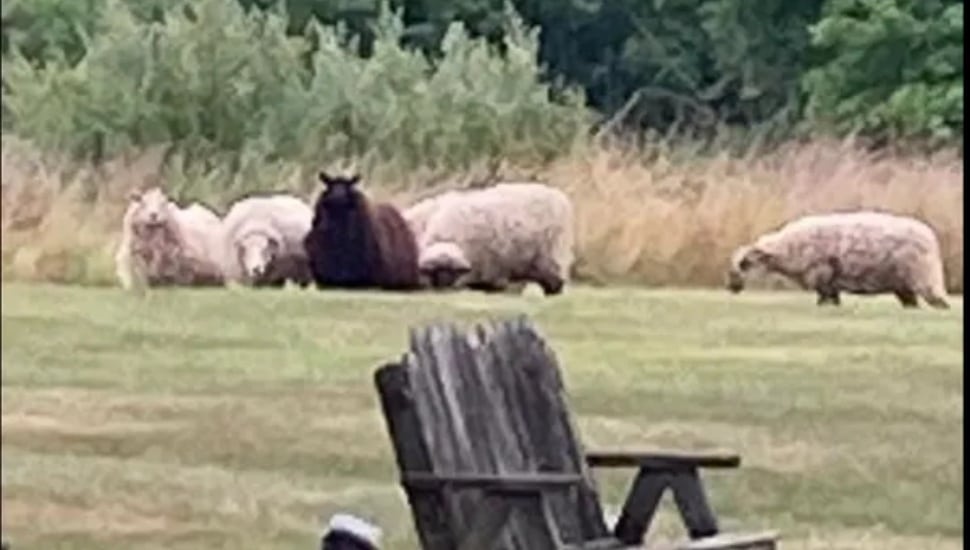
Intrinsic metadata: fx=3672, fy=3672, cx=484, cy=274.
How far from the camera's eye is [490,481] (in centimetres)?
463

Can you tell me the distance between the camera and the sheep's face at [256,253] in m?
5.05

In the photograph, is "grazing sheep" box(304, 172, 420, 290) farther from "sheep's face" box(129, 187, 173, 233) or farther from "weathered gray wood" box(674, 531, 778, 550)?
"weathered gray wood" box(674, 531, 778, 550)

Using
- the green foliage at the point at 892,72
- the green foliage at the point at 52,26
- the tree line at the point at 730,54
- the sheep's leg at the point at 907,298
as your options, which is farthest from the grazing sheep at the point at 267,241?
the sheep's leg at the point at 907,298

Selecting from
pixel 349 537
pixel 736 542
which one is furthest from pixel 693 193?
pixel 349 537

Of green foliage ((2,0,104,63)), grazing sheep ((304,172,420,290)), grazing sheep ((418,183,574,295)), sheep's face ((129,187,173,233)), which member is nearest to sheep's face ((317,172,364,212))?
grazing sheep ((304,172,420,290))

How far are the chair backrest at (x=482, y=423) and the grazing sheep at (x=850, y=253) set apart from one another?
40cm

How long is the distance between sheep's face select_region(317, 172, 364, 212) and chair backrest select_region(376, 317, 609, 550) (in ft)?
0.83

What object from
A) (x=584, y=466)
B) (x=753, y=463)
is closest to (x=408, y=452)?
(x=584, y=466)

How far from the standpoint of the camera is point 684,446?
17.1ft

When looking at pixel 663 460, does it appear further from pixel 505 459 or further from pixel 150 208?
pixel 150 208

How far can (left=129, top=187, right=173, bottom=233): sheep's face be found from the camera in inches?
194

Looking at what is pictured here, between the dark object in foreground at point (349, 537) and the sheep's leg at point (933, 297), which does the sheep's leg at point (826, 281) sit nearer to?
the sheep's leg at point (933, 297)

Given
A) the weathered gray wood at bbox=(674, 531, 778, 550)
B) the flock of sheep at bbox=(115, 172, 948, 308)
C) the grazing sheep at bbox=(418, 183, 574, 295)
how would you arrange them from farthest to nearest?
the grazing sheep at bbox=(418, 183, 574, 295)
the flock of sheep at bbox=(115, 172, 948, 308)
the weathered gray wood at bbox=(674, 531, 778, 550)

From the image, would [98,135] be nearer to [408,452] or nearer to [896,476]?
[408,452]
